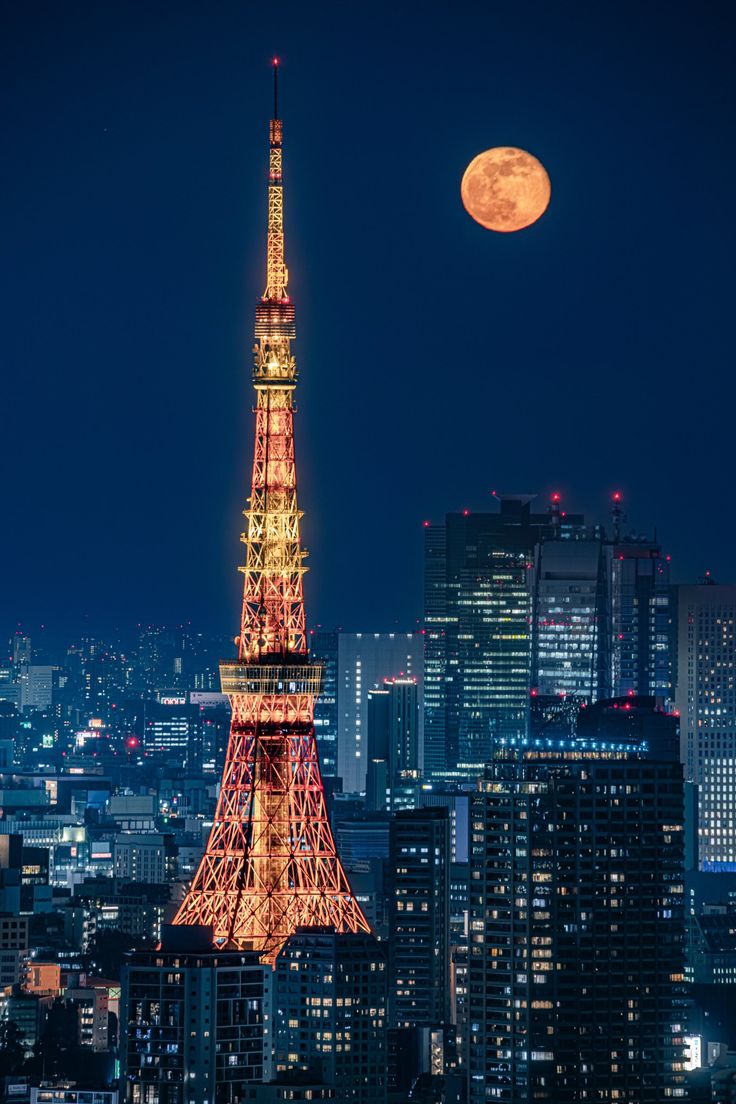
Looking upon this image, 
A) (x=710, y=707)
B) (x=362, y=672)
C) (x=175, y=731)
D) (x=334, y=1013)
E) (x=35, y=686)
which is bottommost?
(x=334, y=1013)

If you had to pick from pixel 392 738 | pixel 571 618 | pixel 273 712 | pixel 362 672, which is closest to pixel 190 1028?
pixel 273 712

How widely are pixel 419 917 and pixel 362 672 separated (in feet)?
168

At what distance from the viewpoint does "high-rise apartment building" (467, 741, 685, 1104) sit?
6962cm

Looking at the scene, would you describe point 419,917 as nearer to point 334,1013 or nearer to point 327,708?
point 334,1013

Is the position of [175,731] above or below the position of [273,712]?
above

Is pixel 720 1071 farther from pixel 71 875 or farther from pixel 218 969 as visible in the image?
pixel 71 875

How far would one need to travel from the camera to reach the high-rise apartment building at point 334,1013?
228ft

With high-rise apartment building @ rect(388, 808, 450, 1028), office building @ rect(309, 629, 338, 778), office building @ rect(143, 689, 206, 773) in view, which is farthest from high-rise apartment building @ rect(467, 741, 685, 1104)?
office building @ rect(143, 689, 206, 773)

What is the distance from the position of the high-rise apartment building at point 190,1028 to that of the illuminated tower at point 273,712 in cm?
645

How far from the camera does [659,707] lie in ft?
348

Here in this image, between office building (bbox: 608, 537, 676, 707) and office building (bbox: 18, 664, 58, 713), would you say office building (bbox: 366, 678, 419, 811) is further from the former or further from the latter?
office building (bbox: 18, 664, 58, 713)

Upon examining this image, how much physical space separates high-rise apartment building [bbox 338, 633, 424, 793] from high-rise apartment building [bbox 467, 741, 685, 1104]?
5530cm

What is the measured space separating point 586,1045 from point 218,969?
6242 millimetres

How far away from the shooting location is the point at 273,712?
78.9 m
